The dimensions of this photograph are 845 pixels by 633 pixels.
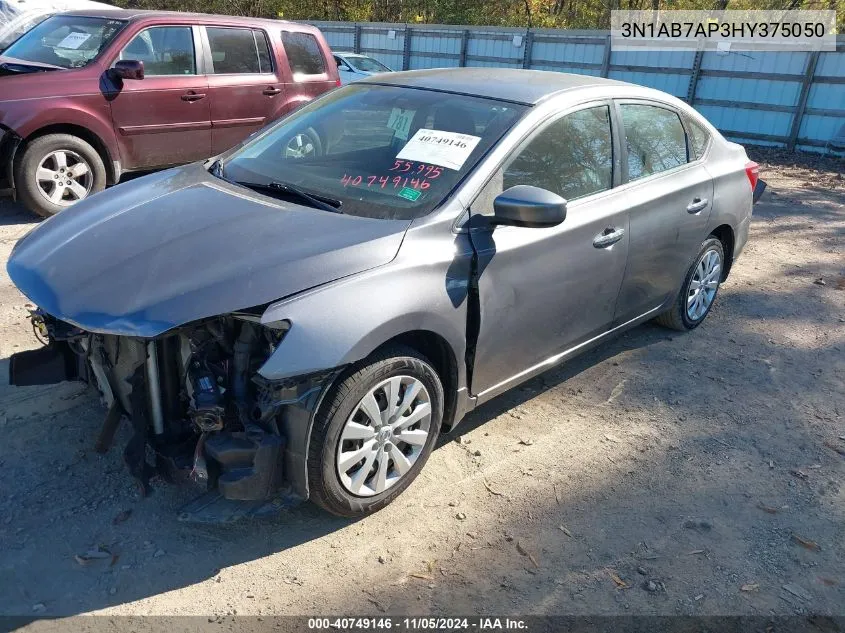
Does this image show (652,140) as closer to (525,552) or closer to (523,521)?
(523,521)

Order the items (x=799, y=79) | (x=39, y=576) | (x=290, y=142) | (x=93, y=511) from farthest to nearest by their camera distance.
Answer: (x=799, y=79), (x=290, y=142), (x=93, y=511), (x=39, y=576)

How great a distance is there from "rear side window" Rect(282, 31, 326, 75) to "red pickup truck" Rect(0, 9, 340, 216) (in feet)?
0.12

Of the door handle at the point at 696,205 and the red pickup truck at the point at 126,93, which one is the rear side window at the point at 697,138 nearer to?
the door handle at the point at 696,205

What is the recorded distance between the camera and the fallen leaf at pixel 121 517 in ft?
9.48

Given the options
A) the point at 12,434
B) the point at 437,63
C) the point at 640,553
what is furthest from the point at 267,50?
the point at 437,63

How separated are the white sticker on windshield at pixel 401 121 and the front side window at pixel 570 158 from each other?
1.97 feet

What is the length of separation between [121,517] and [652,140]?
3501 millimetres

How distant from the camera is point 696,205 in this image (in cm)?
451

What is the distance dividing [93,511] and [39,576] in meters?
0.36

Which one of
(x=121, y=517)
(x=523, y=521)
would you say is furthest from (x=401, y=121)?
(x=121, y=517)

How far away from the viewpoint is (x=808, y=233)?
25.7 ft

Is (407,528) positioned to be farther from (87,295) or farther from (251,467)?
(87,295)

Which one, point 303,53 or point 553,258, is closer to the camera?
point 553,258

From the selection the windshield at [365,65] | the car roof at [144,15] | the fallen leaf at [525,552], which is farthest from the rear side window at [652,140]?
the windshield at [365,65]
